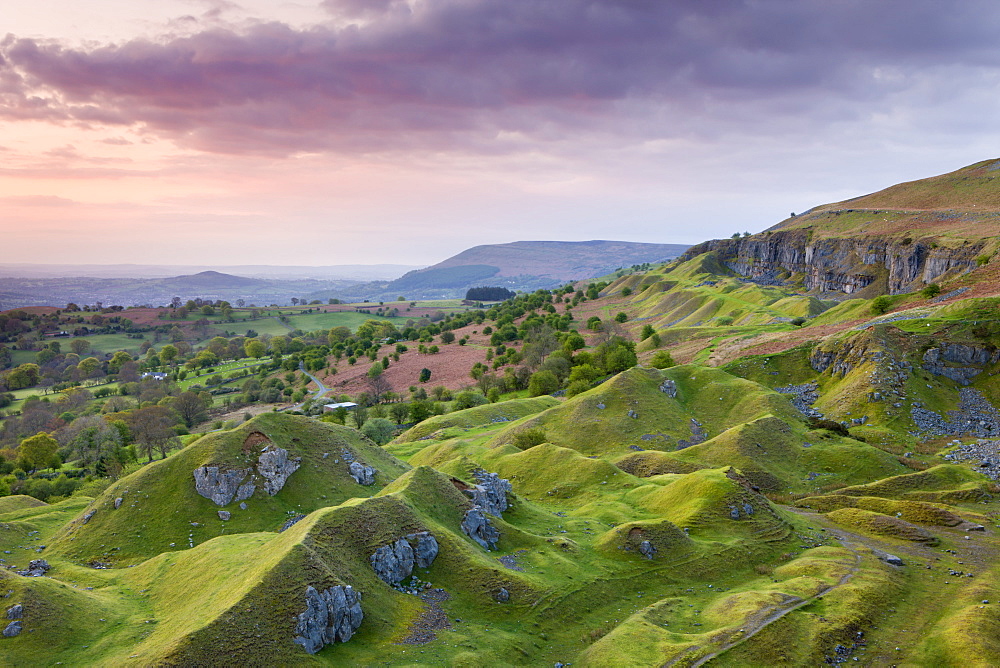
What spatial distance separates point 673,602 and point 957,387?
233ft

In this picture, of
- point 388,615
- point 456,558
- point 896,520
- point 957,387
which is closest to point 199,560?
point 388,615

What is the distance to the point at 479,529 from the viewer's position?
154 feet

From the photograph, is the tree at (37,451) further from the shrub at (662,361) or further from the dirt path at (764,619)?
the shrub at (662,361)

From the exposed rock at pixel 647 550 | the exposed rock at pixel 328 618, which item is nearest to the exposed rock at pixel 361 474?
the exposed rock at pixel 328 618

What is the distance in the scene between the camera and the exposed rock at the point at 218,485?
2105 inches

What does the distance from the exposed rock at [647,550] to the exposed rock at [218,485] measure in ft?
122

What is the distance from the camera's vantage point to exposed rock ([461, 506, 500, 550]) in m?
46.4

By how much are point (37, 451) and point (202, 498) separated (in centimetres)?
7058

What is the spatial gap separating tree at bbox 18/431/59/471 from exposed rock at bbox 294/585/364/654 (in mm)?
96739

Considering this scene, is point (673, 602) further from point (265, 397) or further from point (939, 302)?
point (265, 397)

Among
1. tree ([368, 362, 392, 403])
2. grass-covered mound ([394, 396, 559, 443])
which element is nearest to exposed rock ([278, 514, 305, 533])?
grass-covered mound ([394, 396, 559, 443])

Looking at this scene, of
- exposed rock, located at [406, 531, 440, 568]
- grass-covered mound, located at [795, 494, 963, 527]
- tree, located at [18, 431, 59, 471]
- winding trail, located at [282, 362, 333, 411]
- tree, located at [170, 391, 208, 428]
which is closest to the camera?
exposed rock, located at [406, 531, 440, 568]

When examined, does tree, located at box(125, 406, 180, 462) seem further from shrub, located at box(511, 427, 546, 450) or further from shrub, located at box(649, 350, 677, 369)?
shrub, located at box(649, 350, 677, 369)

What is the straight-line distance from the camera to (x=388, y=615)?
35.9 m
